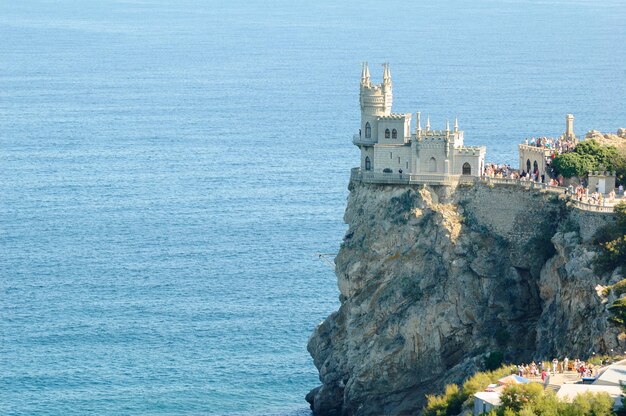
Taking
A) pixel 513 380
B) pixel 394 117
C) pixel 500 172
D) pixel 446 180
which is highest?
pixel 394 117

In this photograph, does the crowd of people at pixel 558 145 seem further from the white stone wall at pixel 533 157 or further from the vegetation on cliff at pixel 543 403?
the vegetation on cliff at pixel 543 403

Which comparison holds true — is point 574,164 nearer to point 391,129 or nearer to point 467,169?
point 467,169

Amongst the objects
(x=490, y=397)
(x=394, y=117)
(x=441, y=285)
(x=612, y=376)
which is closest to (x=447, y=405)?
(x=490, y=397)

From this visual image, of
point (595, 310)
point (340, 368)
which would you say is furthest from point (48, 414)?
point (595, 310)

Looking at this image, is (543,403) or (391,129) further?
(391,129)

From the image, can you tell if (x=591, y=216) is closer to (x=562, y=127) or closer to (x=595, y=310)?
(x=595, y=310)

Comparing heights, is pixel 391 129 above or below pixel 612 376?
above

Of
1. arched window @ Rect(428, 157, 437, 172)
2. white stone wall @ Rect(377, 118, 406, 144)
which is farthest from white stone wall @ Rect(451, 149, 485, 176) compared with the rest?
white stone wall @ Rect(377, 118, 406, 144)
